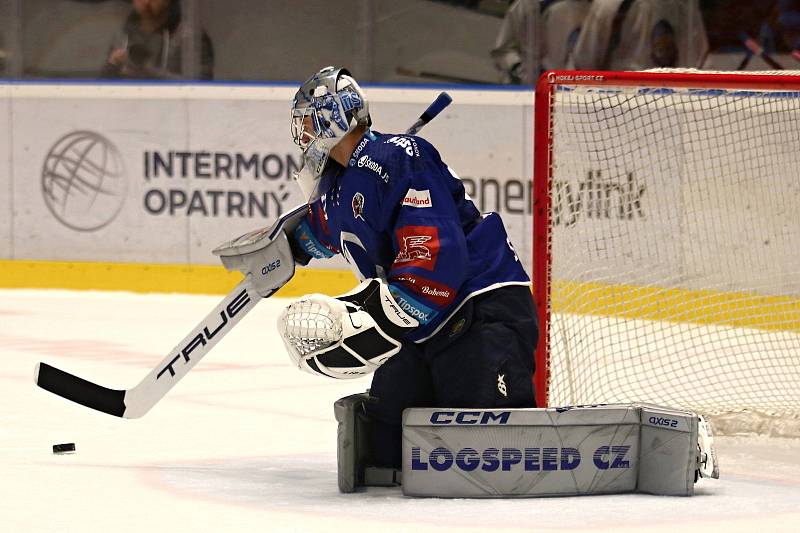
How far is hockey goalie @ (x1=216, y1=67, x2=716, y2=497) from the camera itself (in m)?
3.35

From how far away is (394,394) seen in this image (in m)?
3.64

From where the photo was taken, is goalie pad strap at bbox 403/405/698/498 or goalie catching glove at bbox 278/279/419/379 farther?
goalie pad strap at bbox 403/405/698/498

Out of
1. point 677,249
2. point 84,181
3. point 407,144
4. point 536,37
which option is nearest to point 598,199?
point 677,249

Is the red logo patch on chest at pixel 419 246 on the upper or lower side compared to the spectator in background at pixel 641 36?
lower

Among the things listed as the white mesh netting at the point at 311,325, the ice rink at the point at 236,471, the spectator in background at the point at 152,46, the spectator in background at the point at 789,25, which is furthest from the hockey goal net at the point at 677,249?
the spectator in background at the point at 152,46

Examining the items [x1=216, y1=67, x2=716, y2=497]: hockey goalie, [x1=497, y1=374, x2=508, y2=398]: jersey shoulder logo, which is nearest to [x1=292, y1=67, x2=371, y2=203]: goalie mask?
[x1=216, y1=67, x2=716, y2=497]: hockey goalie

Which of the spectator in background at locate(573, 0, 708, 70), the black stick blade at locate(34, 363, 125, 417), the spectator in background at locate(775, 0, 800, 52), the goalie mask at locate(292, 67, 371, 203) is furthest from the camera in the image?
the spectator in background at locate(573, 0, 708, 70)

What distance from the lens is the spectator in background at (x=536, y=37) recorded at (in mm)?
7465

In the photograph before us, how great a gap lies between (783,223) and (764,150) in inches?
14.9

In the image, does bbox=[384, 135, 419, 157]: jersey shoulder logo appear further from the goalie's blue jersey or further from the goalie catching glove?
the goalie catching glove

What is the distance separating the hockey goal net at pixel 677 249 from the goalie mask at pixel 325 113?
4.00 ft

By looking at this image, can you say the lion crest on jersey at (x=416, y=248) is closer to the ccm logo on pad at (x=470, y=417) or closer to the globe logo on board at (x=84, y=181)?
the ccm logo on pad at (x=470, y=417)

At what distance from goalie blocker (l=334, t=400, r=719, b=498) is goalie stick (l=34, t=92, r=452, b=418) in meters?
0.63

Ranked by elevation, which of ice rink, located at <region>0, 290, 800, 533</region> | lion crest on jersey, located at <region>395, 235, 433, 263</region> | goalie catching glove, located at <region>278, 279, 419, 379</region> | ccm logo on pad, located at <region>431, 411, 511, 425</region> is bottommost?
ice rink, located at <region>0, 290, 800, 533</region>
